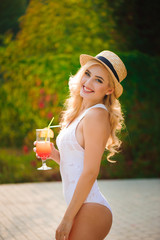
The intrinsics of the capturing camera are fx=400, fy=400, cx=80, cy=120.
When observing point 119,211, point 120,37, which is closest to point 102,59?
point 119,211

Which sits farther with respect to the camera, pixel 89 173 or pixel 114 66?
pixel 114 66

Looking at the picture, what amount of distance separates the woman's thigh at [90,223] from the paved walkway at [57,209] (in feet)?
8.70

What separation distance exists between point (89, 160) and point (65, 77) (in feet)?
21.7

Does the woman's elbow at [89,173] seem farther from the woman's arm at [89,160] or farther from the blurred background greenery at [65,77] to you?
the blurred background greenery at [65,77]

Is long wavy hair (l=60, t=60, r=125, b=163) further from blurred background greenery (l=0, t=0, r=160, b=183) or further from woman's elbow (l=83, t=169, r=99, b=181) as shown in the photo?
blurred background greenery (l=0, t=0, r=160, b=183)

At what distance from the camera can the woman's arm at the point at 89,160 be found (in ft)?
7.63

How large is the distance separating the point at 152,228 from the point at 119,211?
946 mm

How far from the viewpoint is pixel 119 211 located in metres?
6.26

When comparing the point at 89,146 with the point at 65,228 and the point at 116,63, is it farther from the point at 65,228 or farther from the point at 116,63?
the point at 116,63

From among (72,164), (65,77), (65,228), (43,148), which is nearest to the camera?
(65,228)

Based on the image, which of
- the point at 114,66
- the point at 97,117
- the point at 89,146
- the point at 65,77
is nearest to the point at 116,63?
the point at 114,66

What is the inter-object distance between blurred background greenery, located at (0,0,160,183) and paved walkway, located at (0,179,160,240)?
85 cm

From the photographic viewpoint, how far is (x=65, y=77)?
8844mm

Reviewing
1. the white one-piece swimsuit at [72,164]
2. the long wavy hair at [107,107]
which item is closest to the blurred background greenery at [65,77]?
the long wavy hair at [107,107]
